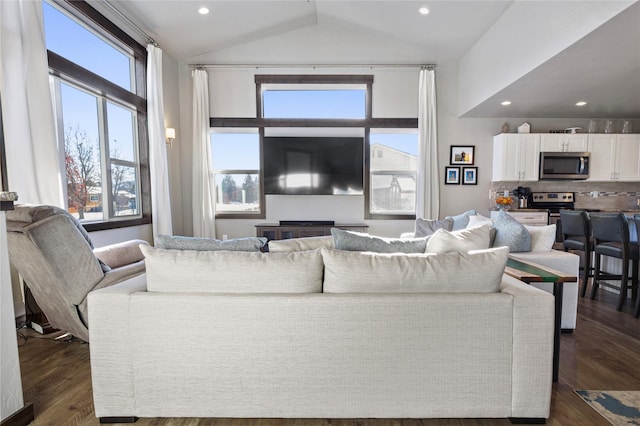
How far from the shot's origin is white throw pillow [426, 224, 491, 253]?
170cm

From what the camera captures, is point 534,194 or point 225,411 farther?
point 534,194

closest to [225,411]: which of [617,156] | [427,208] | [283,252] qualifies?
[283,252]

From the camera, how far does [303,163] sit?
5.26m

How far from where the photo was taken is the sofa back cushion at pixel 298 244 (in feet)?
5.34

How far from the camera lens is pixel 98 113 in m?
3.71

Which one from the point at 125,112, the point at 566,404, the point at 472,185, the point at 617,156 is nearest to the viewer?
the point at 566,404

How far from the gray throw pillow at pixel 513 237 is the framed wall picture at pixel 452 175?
285cm

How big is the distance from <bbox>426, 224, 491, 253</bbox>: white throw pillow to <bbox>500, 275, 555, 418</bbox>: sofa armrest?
0.39 m

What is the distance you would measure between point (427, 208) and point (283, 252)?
4.10m

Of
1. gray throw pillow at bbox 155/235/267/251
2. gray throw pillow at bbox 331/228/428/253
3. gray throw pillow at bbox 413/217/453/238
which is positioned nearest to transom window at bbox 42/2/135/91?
gray throw pillow at bbox 155/235/267/251

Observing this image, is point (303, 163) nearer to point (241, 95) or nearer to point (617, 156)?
point (241, 95)

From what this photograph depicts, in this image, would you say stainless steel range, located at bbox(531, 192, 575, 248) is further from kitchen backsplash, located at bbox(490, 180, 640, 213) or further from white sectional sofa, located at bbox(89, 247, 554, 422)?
white sectional sofa, located at bbox(89, 247, 554, 422)

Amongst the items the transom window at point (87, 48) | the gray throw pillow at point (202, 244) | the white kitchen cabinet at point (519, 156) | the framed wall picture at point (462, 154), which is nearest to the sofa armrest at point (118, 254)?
the gray throw pillow at point (202, 244)

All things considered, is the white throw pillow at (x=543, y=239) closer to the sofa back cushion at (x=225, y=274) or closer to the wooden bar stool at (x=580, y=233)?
the wooden bar stool at (x=580, y=233)
